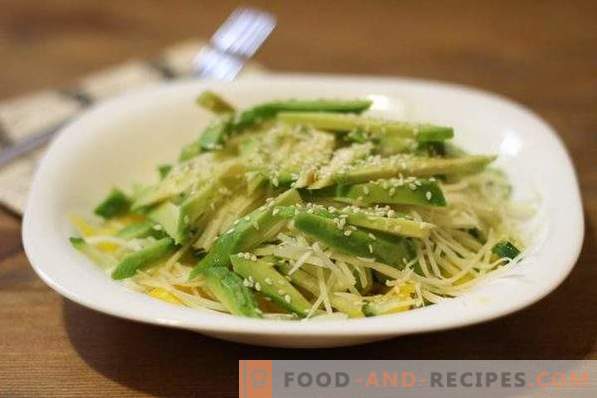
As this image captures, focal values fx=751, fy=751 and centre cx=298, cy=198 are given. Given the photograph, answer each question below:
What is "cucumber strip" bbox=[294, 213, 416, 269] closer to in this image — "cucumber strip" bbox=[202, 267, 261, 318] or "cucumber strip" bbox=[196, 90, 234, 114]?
"cucumber strip" bbox=[202, 267, 261, 318]

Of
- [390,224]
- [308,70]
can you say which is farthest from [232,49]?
[390,224]

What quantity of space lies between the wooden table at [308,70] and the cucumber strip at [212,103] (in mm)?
580

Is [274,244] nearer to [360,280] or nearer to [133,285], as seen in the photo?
[360,280]

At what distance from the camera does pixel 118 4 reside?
334 cm

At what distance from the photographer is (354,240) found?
58.3 inches

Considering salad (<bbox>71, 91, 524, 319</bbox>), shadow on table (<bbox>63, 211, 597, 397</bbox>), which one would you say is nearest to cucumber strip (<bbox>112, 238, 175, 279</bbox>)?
salad (<bbox>71, 91, 524, 319</bbox>)

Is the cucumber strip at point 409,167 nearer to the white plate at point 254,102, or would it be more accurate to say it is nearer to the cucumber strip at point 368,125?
the cucumber strip at point 368,125

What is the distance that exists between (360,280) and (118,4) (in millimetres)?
2295

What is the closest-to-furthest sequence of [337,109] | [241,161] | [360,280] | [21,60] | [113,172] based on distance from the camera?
[360,280]
[241,161]
[337,109]
[113,172]
[21,60]

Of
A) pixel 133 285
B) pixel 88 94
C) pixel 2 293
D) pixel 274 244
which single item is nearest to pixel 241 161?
pixel 274 244

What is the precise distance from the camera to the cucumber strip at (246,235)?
1.51 metres

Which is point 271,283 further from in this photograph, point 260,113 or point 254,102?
point 254,102

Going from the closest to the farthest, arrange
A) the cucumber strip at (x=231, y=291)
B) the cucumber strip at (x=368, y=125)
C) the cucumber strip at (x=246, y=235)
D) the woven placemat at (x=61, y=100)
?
the cucumber strip at (x=231, y=291), the cucumber strip at (x=246, y=235), the cucumber strip at (x=368, y=125), the woven placemat at (x=61, y=100)

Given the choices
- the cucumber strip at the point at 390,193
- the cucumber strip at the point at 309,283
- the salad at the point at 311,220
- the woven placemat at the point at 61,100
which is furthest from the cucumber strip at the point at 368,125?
the woven placemat at the point at 61,100
